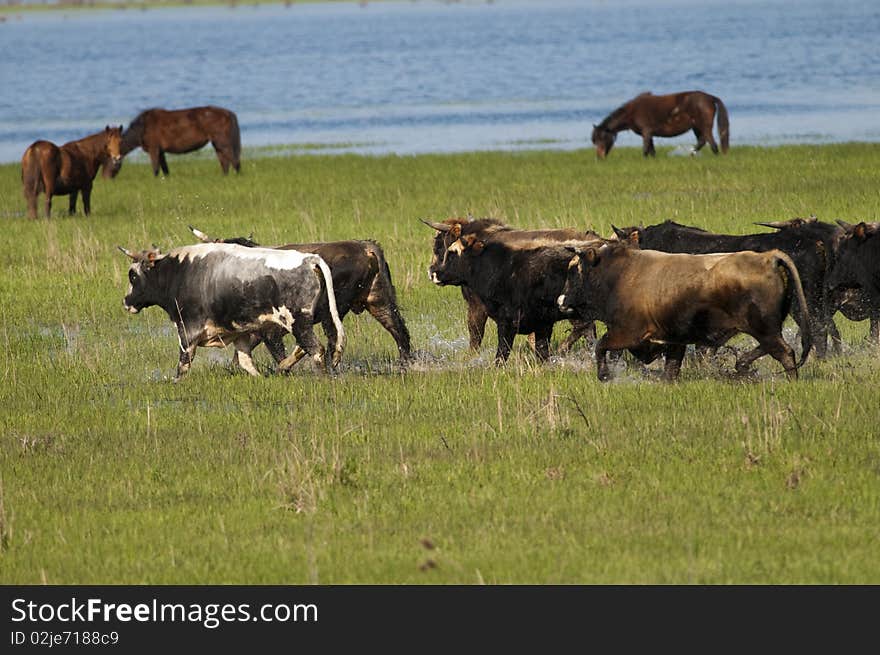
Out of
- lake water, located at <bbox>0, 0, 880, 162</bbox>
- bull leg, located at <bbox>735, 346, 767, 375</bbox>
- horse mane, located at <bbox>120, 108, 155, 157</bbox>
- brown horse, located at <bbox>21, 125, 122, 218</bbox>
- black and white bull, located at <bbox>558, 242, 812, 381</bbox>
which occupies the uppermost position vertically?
black and white bull, located at <bbox>558, 242, 812, 381</bbox>

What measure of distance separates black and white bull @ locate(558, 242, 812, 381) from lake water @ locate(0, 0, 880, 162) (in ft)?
76.9

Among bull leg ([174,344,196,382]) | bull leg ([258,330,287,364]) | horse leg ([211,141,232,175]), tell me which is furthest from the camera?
horse leg ([211,141,232,175])

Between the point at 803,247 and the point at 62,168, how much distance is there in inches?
609

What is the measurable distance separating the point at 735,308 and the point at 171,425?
4189mm

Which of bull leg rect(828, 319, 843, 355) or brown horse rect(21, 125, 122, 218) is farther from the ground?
bull leg rect(828, 319, 843, 355)

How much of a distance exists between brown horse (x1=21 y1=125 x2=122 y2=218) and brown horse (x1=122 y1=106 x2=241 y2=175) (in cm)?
572

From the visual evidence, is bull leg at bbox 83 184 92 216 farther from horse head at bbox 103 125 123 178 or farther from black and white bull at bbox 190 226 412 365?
black and white bull at bbox 190 226 412 365

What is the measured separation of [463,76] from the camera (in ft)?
247

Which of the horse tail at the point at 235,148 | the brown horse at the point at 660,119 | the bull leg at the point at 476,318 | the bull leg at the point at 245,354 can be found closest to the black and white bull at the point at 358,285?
the bull leg at the point at 245,354

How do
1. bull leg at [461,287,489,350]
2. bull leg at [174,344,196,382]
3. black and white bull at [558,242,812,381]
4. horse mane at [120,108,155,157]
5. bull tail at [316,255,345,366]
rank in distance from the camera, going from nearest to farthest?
1. black and white bull at [558,242,812,381]
2. bull tail at [316,255,345,366]
3. bull leg at [174,344,196,382]
4. bull leg at [461,287,489,350]
5. horse mane at [120,108,155,157]

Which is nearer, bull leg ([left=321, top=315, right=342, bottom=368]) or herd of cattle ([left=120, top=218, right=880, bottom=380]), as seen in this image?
herd of cattle ([left=120, top=218, right=880, bottom=380])

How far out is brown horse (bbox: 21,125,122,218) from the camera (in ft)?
84.5

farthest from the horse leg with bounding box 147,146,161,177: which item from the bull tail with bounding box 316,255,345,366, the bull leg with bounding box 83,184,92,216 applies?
the bull tail with bounding box 316,255,345,366

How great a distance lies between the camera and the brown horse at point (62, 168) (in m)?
25.8
